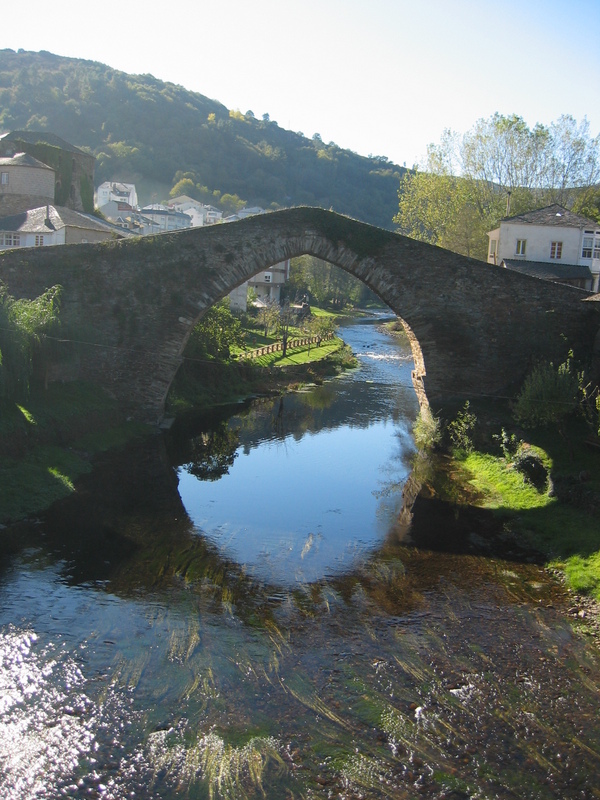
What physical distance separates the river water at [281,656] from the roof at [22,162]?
3768cm

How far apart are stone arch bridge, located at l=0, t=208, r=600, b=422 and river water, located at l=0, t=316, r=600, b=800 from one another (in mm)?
6568

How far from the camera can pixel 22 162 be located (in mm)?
50500

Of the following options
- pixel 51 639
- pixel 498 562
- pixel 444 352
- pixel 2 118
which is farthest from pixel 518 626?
pixel 2 118

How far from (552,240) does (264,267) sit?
22197 mm

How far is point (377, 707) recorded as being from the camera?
10.1m

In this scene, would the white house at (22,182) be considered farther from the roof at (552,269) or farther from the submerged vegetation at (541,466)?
the submerged vegetation at (541,466)

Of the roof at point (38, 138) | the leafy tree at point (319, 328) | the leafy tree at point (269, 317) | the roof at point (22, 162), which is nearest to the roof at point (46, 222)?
the roof at point (22, 162)

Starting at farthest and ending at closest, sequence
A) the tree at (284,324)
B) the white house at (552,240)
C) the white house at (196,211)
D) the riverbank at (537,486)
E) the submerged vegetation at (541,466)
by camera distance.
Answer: the white house at (196,211), the tree at (284,324), the white house at (552,240), the submerged vegetation at (541,466), the riverbank at (537,486)

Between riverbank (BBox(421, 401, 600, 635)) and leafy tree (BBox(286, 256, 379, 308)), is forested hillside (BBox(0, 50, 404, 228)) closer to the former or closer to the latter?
leafy tree (BBox(286, 256, 379, 308))

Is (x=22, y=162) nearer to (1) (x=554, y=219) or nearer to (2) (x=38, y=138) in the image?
(2) (x=38, y=138)

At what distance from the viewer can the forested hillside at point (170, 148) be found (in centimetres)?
11531

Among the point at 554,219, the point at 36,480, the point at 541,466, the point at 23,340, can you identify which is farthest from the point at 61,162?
the point at 541,466

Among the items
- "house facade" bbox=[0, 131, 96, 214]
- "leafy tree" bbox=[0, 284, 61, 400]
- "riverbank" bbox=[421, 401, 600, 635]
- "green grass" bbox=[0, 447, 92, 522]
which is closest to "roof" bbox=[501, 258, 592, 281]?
"riverbank" bbox=[421, 401, 600, 635]

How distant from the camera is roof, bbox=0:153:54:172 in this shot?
50281mm
